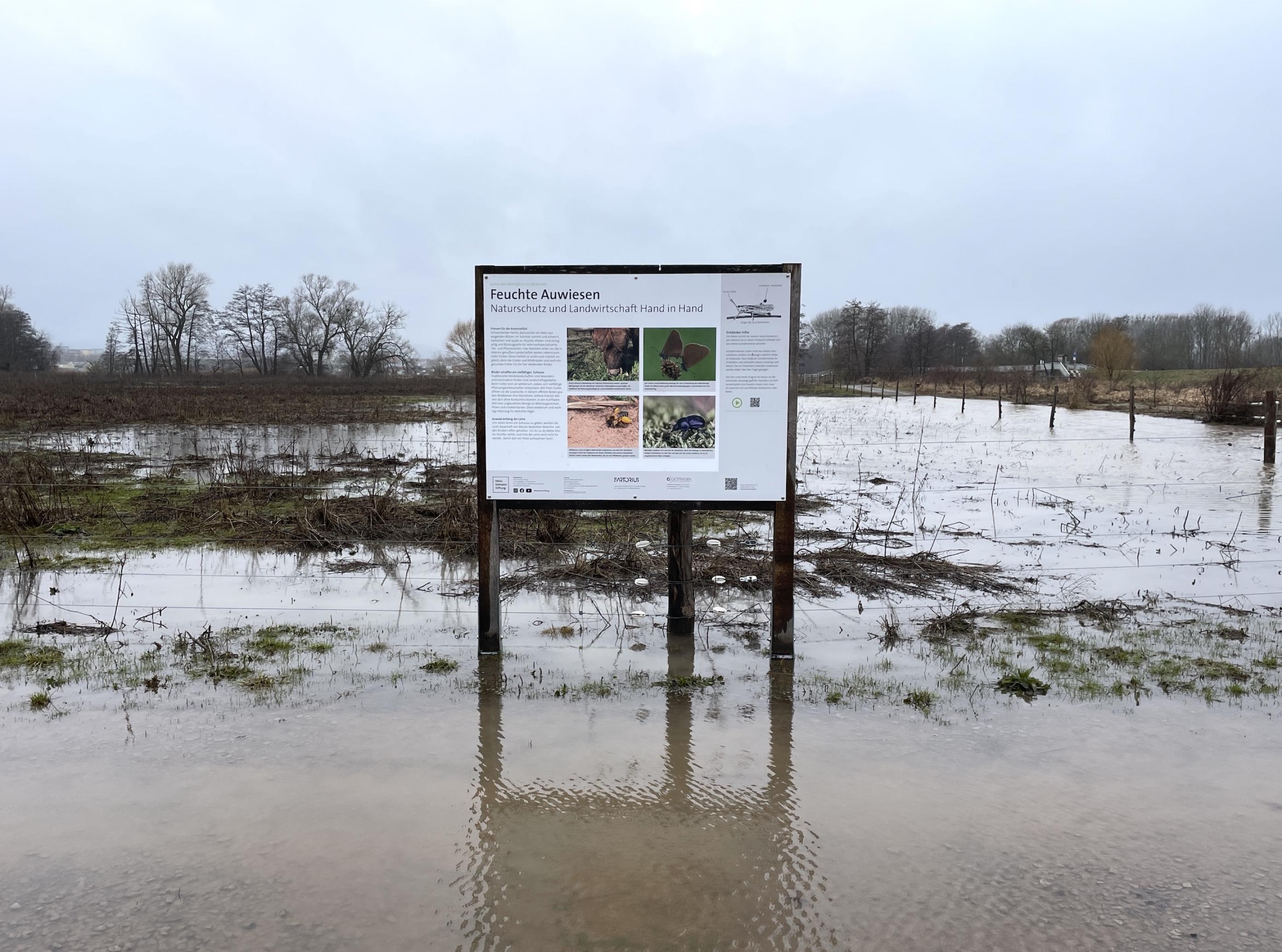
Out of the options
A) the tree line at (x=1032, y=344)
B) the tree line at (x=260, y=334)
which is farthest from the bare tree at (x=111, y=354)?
the tree line at (x=1032, y=344)

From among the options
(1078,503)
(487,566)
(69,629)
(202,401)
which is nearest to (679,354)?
(487,566)

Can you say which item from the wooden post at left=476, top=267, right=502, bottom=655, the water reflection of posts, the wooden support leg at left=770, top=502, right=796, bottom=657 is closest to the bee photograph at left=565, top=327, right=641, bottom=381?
the wooden post at left=476, top=267, right=502, bottom=655

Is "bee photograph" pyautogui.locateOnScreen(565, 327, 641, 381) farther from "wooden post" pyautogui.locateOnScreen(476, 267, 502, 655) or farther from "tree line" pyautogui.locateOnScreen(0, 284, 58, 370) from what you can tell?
"tree line" pyautogui.locateOnScreen(0, 284, 58, 370)

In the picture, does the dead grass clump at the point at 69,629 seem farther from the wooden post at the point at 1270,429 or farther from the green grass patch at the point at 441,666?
the wooden post at the point at 1270,429

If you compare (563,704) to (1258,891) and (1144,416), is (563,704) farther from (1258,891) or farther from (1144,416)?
(1144,416)

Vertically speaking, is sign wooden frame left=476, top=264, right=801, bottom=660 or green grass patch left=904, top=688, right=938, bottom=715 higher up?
sign wooden frame left=476, top=264, right=801, bottom=660

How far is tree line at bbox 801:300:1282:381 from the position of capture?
85938 mm

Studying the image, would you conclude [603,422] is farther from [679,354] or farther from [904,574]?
[904,574]

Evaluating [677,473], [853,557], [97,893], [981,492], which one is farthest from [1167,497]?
[97,893]

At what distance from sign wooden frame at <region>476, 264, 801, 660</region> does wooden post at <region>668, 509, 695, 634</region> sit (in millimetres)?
12

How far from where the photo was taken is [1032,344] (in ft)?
273

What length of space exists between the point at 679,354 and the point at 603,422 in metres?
0.69

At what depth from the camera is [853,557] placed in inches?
361

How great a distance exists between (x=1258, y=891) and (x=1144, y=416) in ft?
115
